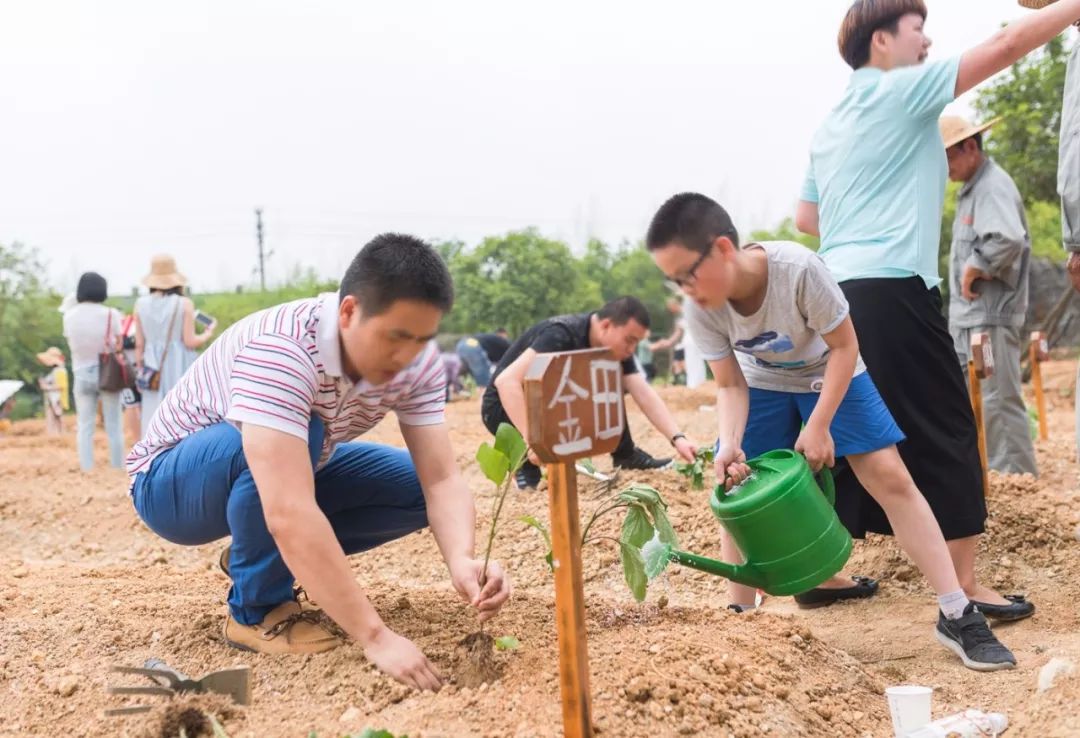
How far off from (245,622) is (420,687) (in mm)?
638

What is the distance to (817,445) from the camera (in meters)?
2.68

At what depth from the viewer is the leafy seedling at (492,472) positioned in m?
2.17

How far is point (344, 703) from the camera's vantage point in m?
2.10

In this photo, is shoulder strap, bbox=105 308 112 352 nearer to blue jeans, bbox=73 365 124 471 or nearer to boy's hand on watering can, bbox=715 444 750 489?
blue jeans, bbox=73 365 124 471

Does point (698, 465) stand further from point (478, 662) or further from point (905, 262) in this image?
point (478, 662)

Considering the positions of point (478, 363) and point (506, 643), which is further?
point (478, 363)

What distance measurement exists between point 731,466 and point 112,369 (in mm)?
5568

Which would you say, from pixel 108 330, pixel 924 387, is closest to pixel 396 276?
pixel 924 387

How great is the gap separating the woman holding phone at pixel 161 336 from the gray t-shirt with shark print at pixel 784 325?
4826mm

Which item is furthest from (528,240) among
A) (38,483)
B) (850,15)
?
(850,15)

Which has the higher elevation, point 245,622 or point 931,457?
point 931,457

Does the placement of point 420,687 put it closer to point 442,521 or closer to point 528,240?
point 442,521

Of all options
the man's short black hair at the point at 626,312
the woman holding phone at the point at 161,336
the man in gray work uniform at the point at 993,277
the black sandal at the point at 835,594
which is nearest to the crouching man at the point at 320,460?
the black sandal at the point at 835,594

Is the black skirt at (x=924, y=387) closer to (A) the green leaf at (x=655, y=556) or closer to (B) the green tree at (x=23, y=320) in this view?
(A) the green leaf at (x=655, y=556)
